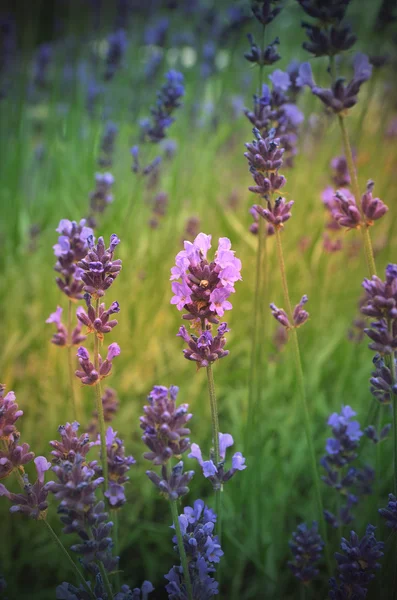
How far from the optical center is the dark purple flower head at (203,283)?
815 mm

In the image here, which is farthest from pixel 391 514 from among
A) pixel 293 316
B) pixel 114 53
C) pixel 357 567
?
pixel 114 53

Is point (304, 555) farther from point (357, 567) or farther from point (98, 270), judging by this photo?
point (98, 270)

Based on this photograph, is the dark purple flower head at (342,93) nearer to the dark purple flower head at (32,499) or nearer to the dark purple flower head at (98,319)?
the dark purple flower head at (98,319)

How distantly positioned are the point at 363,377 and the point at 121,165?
2054 mm

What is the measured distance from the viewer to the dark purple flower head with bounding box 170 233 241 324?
32.1 inches

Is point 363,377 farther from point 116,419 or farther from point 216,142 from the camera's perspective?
point 216,142

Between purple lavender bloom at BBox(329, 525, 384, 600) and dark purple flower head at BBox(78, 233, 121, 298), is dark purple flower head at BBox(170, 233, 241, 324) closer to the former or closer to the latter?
dark purple flower head at BBox(78, 233, 121, 298)

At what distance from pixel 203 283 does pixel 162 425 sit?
0.75 ft

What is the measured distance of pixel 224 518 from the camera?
133cm

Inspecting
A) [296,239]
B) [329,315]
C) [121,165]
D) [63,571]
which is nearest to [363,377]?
[329,315]

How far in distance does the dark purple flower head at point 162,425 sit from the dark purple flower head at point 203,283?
0.14 m

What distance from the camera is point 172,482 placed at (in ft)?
2.54

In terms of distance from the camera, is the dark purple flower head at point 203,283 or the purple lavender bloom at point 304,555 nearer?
the dark purple flower head at point 203,283

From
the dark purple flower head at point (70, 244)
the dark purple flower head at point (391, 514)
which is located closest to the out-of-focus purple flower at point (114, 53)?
the dark purple flower head at point (70, 244)
